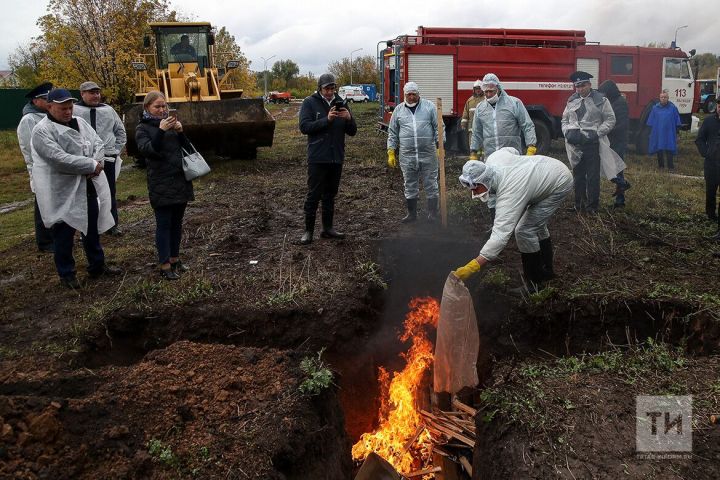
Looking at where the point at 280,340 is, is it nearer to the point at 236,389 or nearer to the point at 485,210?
the point at 236,389

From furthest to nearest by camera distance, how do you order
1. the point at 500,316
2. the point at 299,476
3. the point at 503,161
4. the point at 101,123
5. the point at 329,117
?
the point at 101,123 → the point at 329,117 → the point at 500,316 → the point at 503,161 → the point at 299,476

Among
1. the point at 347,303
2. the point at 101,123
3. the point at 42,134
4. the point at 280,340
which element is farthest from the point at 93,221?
the point at 347,303

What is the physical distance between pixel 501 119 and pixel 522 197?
8.10 feet

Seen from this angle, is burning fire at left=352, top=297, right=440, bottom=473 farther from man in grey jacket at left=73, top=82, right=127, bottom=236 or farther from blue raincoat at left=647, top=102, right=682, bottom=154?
blue raincoat at left=647, top=102, right=682, bottom=154

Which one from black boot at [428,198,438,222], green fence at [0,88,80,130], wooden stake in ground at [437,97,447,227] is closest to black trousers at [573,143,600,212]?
black boot at [428,198,438,222]

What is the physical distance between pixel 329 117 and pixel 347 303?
2.08 metres

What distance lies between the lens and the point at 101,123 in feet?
21.2

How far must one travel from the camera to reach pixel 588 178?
7.25 metres

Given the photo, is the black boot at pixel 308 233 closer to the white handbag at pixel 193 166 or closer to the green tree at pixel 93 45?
the white handbag at pixel 193 166

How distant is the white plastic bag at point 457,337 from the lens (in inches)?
160

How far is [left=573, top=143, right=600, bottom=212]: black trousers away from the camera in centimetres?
710

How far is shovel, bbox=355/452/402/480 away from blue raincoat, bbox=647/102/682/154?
34.3 ft

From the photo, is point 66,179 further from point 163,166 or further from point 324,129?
point 324,129

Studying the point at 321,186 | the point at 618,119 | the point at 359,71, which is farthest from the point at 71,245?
the point at 359,71
